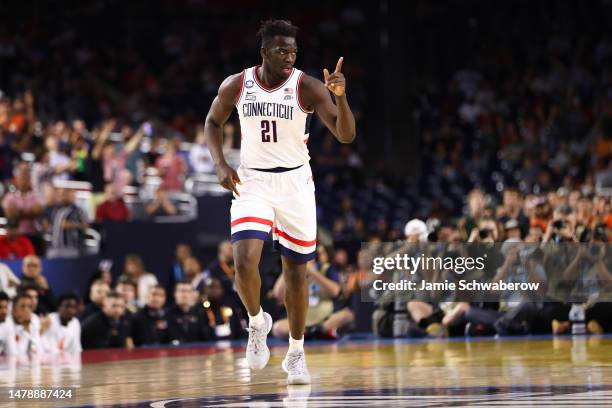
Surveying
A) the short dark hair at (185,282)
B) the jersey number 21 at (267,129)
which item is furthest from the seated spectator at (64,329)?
the jersey number 21 at (267,129)

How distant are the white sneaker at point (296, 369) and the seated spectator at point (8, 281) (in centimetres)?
653

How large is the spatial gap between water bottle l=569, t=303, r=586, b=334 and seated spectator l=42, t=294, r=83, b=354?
5.24 metres

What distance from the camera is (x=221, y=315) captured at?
15438 millimetres

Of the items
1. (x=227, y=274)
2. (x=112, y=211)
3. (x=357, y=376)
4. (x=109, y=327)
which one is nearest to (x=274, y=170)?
(x=357, y=376)

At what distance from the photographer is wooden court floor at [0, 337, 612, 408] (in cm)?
781

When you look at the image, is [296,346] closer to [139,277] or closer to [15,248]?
[139,277]

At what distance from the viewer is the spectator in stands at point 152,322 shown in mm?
14883

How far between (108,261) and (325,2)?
1461 cm

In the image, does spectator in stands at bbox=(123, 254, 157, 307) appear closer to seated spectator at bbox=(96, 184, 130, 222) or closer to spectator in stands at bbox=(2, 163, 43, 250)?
spectator in stands at bbox=(2, 163, 43, 250)

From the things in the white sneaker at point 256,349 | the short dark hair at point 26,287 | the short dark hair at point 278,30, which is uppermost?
the short dark hair at point 278,30

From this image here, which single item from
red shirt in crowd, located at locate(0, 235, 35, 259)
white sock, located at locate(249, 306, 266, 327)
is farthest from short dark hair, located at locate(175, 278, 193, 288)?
white sock, located at locate(249, 306, 266, 327)

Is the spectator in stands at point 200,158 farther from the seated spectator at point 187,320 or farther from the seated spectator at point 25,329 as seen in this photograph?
the seated spectator at point 25,329

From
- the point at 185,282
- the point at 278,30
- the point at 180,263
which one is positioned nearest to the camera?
the point at 278,30

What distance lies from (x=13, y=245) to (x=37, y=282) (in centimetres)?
176
